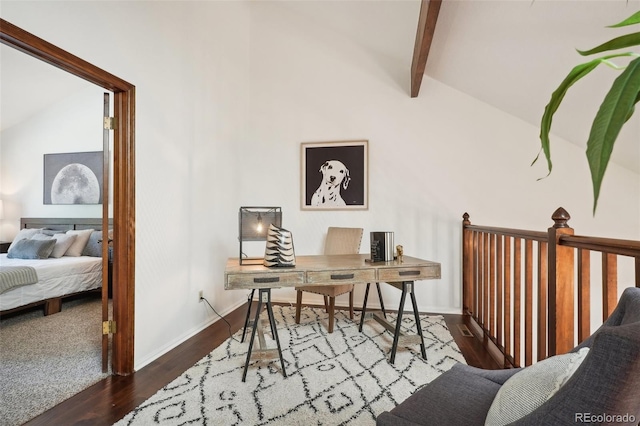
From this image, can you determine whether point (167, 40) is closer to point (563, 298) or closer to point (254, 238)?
point (254, 238)

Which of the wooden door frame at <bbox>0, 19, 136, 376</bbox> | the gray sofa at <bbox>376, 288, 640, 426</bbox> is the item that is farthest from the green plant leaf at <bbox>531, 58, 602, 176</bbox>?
the wooden door frame at <bbox>0, 19, 136, 376</bbox>

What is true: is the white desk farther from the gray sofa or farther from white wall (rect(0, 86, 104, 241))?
white wall (rect(0, 86, 104, 241))

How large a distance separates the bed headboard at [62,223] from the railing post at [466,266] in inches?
187

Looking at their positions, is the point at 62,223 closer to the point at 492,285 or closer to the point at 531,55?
the point at 492,285

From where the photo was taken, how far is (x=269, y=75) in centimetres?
388

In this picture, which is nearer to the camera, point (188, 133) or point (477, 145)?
point (188, 133)

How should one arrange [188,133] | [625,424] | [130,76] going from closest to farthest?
[625,424] < [130,76] < [188,133]

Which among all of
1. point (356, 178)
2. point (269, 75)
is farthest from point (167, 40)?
point (356, 178)

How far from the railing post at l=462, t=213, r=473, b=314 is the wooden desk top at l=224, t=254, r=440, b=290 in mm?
1132

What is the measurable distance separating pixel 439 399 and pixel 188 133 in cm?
264

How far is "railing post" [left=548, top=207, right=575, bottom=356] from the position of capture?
58.7 inches

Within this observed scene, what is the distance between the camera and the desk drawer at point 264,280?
1.98 meters

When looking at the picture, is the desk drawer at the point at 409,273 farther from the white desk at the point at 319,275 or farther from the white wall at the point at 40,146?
the white wall at the point at 40,146

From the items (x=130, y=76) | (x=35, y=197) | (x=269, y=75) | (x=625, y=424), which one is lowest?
(x=625, y=424)
